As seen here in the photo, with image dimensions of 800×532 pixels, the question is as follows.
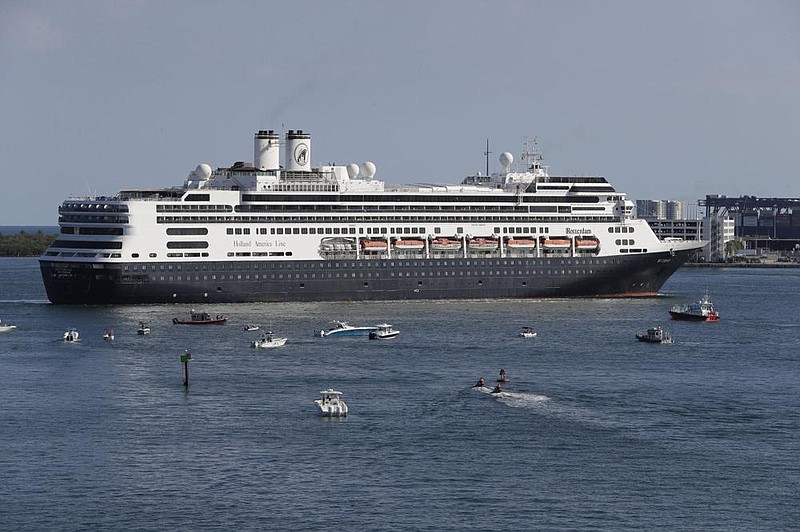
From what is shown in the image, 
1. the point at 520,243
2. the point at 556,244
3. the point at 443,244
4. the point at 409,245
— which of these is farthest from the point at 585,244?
the point at 409,245

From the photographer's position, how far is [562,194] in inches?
4697

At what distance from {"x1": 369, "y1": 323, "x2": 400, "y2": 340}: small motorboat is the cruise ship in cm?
2204

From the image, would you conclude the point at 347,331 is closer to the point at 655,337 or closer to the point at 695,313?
the point at 655,337

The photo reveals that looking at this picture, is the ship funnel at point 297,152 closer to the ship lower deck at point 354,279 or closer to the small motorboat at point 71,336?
the ship lower deck at point 354,279

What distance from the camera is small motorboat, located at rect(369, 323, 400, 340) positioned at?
87.9 m

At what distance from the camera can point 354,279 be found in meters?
111

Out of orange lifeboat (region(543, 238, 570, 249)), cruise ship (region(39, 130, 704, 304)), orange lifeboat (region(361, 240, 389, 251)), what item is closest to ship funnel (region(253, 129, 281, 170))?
cruise ship (region(39, 130, 704, 304))

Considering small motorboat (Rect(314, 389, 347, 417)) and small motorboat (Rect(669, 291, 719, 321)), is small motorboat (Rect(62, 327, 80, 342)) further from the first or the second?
small motorboat (Rect(669, 291, 719, 321))

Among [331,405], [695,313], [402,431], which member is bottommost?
[402,431]

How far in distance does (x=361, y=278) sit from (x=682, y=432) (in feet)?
183

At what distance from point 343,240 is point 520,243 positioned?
14694mm

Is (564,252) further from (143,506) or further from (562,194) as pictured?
(143,506)

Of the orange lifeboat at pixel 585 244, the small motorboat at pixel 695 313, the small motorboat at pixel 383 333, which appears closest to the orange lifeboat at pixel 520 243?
the orange lifeboat at pixel 585 244

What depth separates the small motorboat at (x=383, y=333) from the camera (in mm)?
87875
